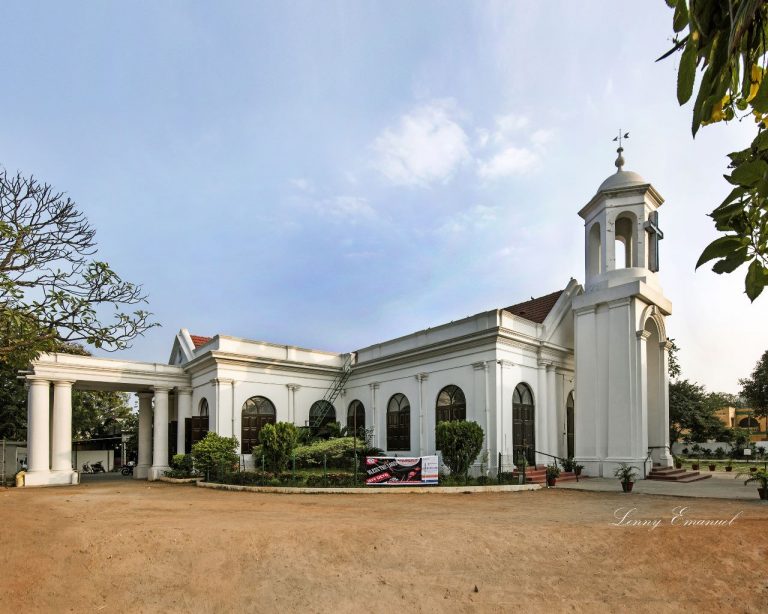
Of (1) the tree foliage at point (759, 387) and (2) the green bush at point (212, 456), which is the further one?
(1) the tree foliage at point (759, 387)

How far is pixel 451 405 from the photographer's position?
21.7m

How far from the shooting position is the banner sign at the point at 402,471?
16.5 meters

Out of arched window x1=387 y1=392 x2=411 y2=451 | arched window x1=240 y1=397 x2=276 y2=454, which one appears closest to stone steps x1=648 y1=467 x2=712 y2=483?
arched window x1=387 y1=392 x2=411 y2=451

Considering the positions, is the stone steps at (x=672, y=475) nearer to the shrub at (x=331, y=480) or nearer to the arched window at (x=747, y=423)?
the shrub at (x=331, y=480)

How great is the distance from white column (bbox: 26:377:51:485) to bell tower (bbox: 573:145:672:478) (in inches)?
823

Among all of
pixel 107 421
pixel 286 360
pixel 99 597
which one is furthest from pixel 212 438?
pixel 107 421

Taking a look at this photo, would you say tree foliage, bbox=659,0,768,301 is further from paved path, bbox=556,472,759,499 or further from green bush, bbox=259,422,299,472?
green bush, bbox=259,422,299,472

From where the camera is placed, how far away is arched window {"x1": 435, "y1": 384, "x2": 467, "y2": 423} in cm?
2129

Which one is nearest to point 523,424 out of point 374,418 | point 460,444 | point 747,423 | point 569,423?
point 569,423

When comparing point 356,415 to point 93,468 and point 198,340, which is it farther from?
point 93,468

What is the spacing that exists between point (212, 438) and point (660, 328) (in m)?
18.0

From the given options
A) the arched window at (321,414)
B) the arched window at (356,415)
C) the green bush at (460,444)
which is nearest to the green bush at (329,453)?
the arched window at (356,415)

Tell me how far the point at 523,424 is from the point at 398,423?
18.8ft

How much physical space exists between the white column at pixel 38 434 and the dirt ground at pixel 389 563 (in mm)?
12086
